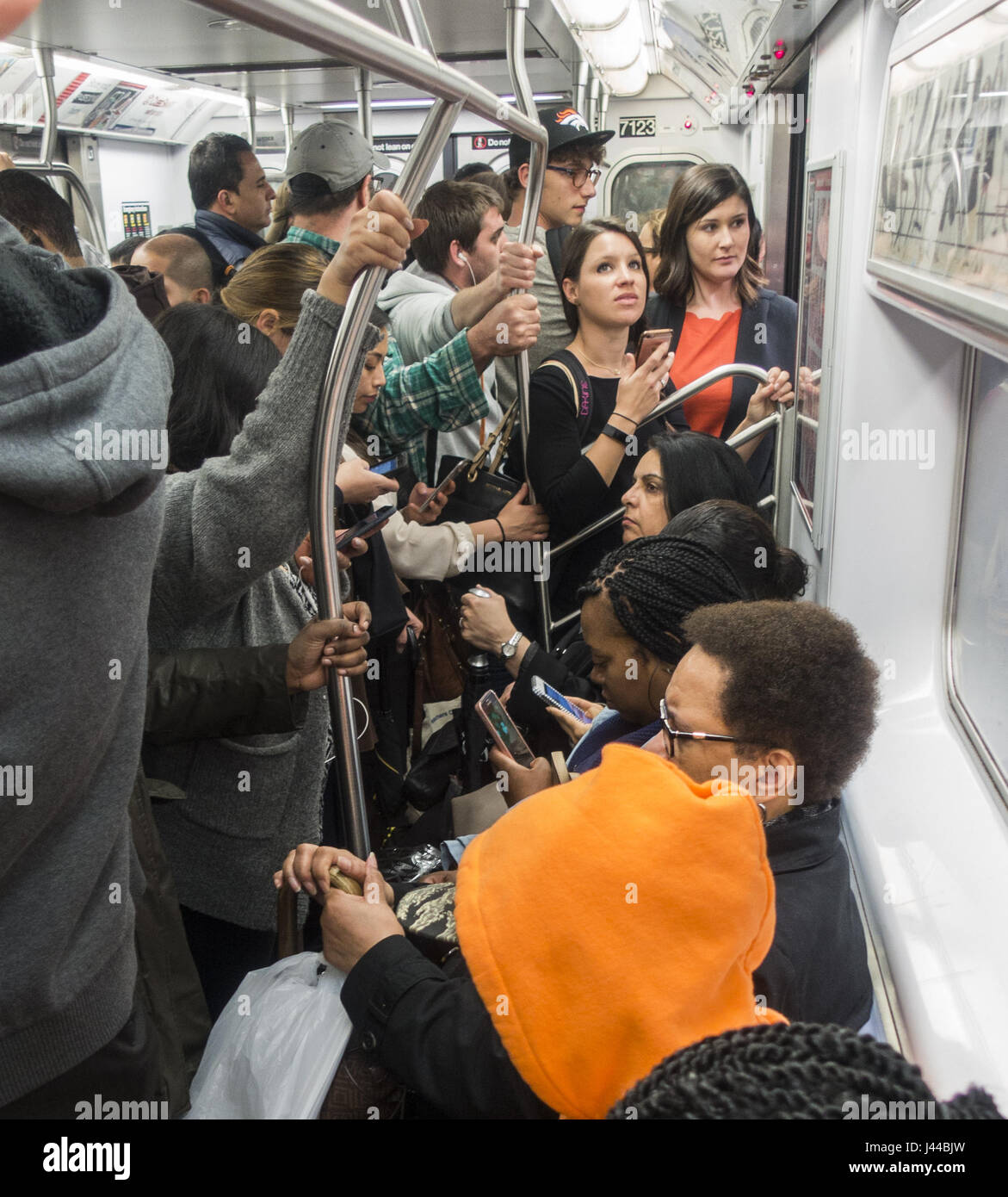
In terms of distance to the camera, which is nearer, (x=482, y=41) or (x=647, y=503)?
(x=647, y=503)

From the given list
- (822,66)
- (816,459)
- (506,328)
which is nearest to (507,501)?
(506,328)

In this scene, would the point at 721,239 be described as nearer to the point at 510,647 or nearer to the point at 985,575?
the point at 510,647

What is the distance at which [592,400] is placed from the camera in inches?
110

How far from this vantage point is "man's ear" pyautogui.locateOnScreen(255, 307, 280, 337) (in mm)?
2291

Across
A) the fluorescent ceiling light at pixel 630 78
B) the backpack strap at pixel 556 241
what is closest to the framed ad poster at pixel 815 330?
the backpack strap at pixel 556 241

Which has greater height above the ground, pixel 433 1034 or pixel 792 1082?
pixel 792 1082

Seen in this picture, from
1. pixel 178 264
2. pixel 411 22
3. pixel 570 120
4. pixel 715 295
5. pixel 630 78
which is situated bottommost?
pixel 715 295

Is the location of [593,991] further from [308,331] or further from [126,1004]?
[308,331]

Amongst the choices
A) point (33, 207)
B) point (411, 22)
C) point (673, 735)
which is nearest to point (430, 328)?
point (33, 207)

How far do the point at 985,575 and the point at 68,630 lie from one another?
1503mm

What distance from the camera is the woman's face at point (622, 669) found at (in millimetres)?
1711

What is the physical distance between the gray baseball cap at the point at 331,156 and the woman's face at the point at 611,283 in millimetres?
921

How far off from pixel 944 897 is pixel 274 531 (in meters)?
1.03

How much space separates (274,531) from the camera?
4.66ft
